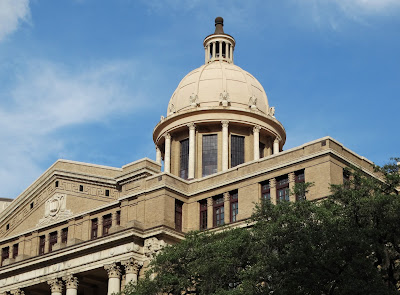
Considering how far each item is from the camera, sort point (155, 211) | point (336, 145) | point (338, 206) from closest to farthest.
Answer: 1. point (338, 206)
2. point (336, 145)
3. point (155, 211)

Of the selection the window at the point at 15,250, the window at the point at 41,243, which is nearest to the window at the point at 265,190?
the window at the point at 41,243

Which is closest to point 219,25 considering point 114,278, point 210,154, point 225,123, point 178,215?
point 225,123

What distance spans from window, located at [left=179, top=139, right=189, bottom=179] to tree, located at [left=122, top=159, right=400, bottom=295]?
32.4m

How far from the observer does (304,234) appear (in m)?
36.5

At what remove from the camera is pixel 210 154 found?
245 feet

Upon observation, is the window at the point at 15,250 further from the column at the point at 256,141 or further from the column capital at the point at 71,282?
the column at the point at 256,141

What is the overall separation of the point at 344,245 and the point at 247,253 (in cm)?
859

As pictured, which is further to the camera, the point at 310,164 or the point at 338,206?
the point at 310,164

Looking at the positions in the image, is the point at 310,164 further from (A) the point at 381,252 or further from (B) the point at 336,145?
(A) the point at 381,252

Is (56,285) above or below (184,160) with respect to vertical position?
below

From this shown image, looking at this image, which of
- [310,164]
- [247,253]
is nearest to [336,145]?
[310,164]

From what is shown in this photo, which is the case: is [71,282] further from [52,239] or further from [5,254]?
[5,254]

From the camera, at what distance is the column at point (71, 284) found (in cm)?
6016

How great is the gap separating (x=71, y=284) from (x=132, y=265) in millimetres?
7089
